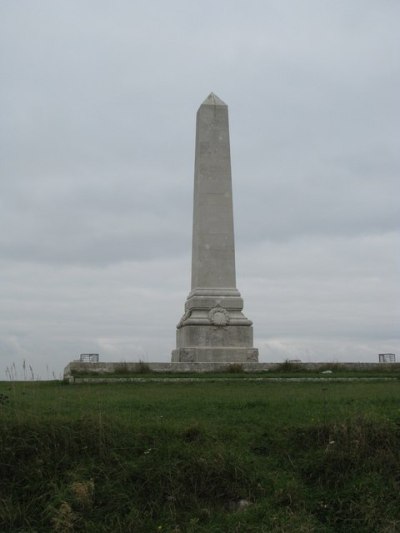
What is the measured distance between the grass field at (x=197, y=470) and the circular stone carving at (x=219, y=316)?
1238 cm

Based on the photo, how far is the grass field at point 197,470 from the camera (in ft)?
27.3

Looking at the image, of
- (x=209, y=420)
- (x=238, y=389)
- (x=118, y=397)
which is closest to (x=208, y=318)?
(x=238, y=389)

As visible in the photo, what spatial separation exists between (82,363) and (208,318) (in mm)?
4703

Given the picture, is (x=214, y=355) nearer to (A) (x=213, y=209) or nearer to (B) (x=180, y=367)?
(B) (x=180, y=367)

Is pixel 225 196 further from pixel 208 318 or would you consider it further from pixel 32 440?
pixel 32 440

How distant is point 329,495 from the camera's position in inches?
345

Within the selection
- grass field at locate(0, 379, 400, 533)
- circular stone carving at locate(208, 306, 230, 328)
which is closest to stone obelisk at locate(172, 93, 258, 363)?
circular stone carving at locate(208, 306, 230, 328)

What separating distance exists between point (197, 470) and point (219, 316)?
14373 millimetres

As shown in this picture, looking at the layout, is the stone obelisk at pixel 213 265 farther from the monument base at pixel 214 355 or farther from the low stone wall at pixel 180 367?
the low stone wall at pixel 180 367

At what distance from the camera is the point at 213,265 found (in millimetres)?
24312

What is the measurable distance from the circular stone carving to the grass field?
40.6ft

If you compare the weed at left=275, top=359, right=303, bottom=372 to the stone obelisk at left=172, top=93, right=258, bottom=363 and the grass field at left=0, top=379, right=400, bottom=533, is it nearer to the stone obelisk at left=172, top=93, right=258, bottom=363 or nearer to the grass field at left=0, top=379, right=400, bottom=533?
the stone obelisk at left=172, top=93, right=258, bottom=363

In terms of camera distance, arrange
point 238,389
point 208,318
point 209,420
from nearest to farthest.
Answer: point 209,420
point 238,389
point 208,318

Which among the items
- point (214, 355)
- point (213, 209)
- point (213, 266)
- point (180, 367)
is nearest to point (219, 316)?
point (214, 355)
